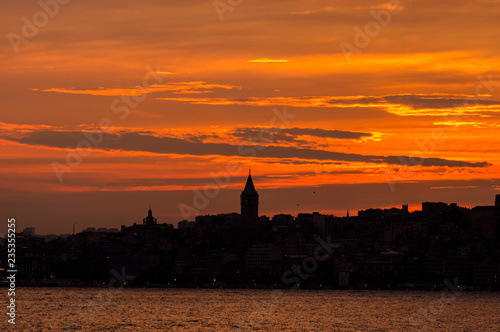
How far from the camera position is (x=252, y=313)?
9319 cm

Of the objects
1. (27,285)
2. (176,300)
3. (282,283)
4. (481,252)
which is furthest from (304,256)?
(176,300)

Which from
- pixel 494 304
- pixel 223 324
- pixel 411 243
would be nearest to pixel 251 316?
pixel 223 324

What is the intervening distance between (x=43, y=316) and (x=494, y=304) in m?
51.1

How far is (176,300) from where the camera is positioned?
11881 centimetres

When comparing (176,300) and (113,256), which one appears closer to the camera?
(176,300)

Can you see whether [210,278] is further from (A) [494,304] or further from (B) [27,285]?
(A) [494,304]

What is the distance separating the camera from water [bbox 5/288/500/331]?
78.6 meters

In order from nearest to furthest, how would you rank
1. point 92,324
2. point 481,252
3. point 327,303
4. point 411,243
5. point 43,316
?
point 92,324, point 43,316, point 327,303, point 481,252, point 411,243

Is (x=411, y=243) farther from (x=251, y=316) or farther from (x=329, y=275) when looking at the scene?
(x=251, y=316)

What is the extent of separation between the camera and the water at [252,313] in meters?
78.6

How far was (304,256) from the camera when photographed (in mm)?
174750

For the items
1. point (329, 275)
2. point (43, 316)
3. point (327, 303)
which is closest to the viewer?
point (43, 316)

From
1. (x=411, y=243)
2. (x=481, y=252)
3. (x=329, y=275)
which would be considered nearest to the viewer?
(x=329, y=275)

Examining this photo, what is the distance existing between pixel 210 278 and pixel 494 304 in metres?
57.3
